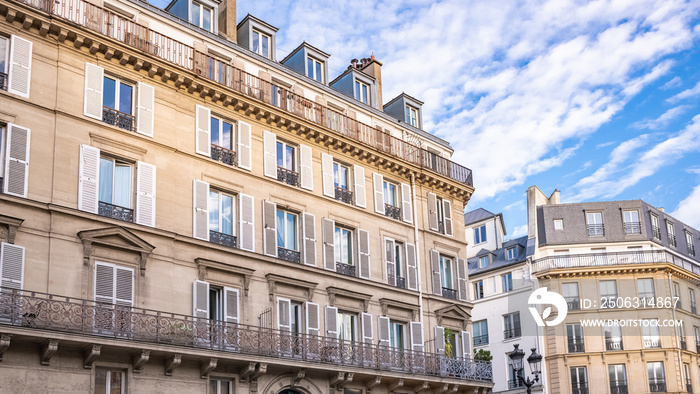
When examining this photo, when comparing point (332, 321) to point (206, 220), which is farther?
point (332, 321)

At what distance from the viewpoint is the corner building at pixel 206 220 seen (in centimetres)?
2019

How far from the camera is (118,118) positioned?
22844 mm

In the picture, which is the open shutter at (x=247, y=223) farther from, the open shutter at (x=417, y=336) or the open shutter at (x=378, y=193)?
the open shutter at (x=417, y=336)

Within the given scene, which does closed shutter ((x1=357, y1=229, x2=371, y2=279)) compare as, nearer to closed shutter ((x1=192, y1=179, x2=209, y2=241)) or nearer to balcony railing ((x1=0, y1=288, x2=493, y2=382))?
balcony railing ((x1=0, y1=288, x2=493, y2=382))

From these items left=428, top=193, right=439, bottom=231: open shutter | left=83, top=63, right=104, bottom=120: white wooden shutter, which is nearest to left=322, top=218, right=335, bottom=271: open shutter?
left=428, top=193, right=439, bottom=231: open shutter

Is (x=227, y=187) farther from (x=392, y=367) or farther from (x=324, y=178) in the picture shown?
(x=392, y=367)

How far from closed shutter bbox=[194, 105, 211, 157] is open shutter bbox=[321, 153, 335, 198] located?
16.3 ft

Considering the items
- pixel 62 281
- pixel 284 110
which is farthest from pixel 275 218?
pixel 62 281

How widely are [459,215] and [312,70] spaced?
28.5 ft

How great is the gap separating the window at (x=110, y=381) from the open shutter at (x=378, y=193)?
484 inches

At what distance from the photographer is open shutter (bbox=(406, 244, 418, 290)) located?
99.0ft

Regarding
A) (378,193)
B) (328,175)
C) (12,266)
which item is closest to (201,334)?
(12,266)

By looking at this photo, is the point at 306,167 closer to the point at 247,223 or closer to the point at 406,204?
the point at 247,223

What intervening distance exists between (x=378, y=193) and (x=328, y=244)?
379 centimetres
